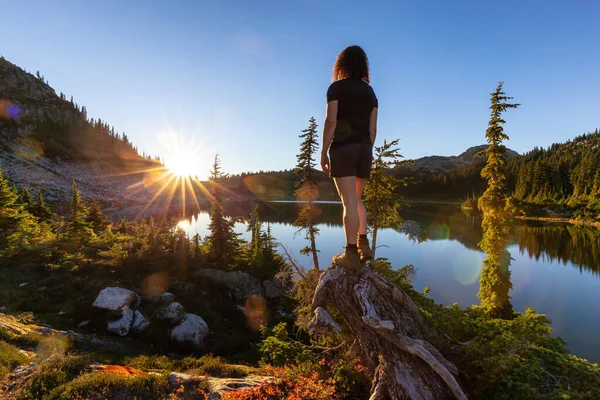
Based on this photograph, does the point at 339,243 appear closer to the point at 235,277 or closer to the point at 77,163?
the point at 235,277

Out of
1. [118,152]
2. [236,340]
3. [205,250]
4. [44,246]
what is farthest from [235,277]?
[118,152]

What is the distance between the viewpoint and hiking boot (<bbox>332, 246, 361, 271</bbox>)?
459 cm

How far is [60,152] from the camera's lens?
383 feet

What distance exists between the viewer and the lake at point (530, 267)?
2336 cm

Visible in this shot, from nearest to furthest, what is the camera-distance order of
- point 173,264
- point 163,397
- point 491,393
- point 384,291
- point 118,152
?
1. point 491,393
2. point 384,291
3. point 163,397
4. point 173,264
5. point 118,152

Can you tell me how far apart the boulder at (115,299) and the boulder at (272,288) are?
36.7 ft

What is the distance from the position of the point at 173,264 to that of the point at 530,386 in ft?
82.1

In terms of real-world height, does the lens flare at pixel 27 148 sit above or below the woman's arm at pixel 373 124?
above

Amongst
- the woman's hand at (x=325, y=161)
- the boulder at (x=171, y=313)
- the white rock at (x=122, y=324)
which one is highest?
the woman's hand at (x=325, y=161)

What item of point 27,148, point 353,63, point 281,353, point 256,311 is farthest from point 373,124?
point 27,148

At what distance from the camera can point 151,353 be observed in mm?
13031

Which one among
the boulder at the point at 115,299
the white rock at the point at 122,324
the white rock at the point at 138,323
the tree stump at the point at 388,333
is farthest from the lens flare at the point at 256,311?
the tree stump at the point at 388,333

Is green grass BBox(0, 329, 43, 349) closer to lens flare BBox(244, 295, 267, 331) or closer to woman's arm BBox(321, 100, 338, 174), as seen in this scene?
woman's arm BBox(321, 100, 338, 174)

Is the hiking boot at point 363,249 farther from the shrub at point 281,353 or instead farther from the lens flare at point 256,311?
the lens flare at point 256,311
